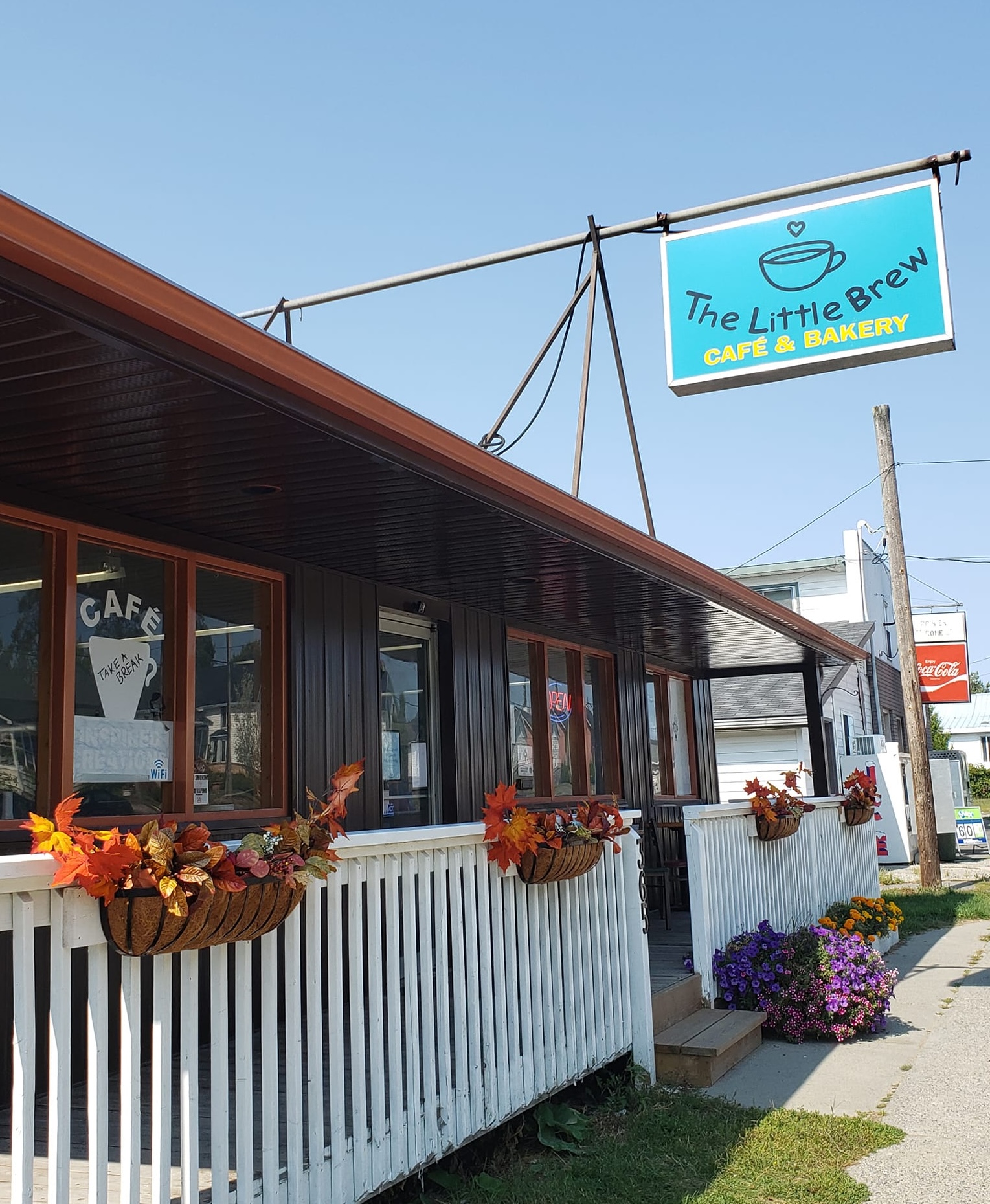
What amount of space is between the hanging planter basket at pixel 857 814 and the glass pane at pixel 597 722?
2.19m

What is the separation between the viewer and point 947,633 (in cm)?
2419

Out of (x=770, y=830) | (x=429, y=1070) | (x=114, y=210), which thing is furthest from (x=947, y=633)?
(x=429, y=1070)

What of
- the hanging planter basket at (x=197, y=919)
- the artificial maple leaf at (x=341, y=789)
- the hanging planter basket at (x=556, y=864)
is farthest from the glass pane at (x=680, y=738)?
the hanging planter basket at (x=197, y=919)

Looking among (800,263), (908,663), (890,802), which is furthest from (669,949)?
(890,802)

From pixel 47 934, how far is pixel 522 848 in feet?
6.45

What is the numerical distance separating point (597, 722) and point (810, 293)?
15.3 feet

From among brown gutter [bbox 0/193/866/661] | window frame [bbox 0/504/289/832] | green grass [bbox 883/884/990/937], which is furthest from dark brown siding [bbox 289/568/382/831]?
green grass [bbox 883/884/990/937]

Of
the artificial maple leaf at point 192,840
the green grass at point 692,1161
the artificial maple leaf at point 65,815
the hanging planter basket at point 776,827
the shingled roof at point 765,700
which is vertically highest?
the shingled roof at point 765,700

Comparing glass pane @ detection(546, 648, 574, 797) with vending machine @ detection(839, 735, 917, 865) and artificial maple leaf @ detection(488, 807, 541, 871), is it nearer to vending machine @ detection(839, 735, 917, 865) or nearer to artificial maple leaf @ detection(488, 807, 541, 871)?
artificial maple leaf @ detection(488, 807, 541, 871)

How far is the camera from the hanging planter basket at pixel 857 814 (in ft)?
34.0

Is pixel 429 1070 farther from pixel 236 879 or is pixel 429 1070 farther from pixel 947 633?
pixel 947 633

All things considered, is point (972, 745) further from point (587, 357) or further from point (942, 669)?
point (587, 357)

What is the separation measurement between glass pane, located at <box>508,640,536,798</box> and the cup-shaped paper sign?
147 inches

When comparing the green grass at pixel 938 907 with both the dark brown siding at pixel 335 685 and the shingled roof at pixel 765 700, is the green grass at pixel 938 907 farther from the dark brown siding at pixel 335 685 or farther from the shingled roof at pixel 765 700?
the dark brown siding at pixel 335 685
